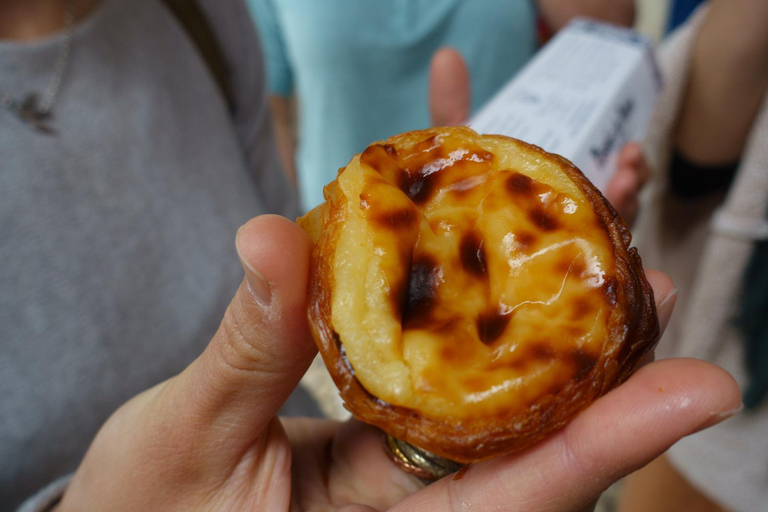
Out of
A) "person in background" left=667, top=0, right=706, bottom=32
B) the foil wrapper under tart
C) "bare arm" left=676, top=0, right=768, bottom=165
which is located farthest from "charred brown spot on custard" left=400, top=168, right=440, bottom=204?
"person in background" left=667, top=0, right=706, bottom=32

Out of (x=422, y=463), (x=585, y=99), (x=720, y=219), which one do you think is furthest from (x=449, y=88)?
(x=422, y=463)

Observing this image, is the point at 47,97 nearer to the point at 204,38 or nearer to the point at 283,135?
the point at 204,38

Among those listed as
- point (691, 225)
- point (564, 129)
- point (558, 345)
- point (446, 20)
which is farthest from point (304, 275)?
point (446, 20)

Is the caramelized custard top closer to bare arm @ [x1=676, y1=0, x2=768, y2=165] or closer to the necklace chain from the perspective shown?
the necklace chain

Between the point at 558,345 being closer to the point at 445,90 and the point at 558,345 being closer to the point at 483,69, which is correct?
the point at 445,90

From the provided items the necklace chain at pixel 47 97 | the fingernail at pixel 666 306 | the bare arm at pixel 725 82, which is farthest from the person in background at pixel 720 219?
the necklace chain at pixel 47 97
